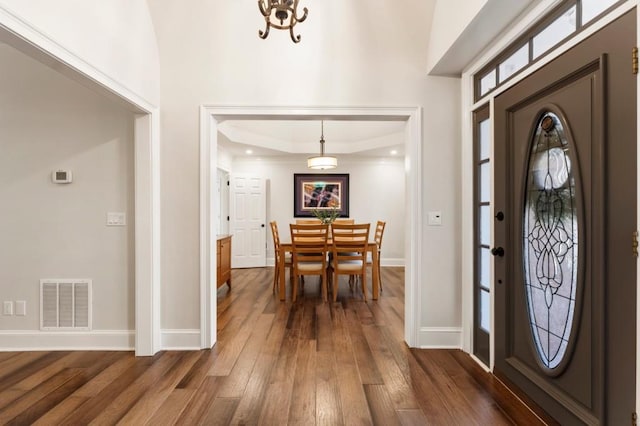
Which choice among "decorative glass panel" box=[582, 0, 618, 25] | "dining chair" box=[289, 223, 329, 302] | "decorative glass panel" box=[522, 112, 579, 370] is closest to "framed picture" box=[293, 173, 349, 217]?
"dining chair" box=[289, 223, 329, 302]

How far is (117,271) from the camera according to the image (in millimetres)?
2656

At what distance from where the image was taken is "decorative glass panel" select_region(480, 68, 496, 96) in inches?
90.5

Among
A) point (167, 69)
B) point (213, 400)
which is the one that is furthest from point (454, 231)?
point (167, 69)

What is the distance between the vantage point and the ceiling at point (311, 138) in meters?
5.63

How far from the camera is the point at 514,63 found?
2.03 m

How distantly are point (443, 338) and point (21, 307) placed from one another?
365 centimetres

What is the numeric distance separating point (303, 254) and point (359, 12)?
2.83 meters

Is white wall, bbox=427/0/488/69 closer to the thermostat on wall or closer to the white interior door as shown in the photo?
the thermostat on wall

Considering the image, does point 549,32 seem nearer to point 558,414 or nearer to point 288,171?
point 558,414

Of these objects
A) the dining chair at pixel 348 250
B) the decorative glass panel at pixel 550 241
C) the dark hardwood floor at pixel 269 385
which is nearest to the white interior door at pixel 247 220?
the dining chair at pixel 348 250

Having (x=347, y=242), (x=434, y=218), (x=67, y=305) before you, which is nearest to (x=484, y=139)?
(x=434, y=218)

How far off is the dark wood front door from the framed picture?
4702mm

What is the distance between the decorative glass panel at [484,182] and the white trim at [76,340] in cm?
315

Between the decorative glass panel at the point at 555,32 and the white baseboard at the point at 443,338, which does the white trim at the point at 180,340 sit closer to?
the white baseboard at the point at 443,338
